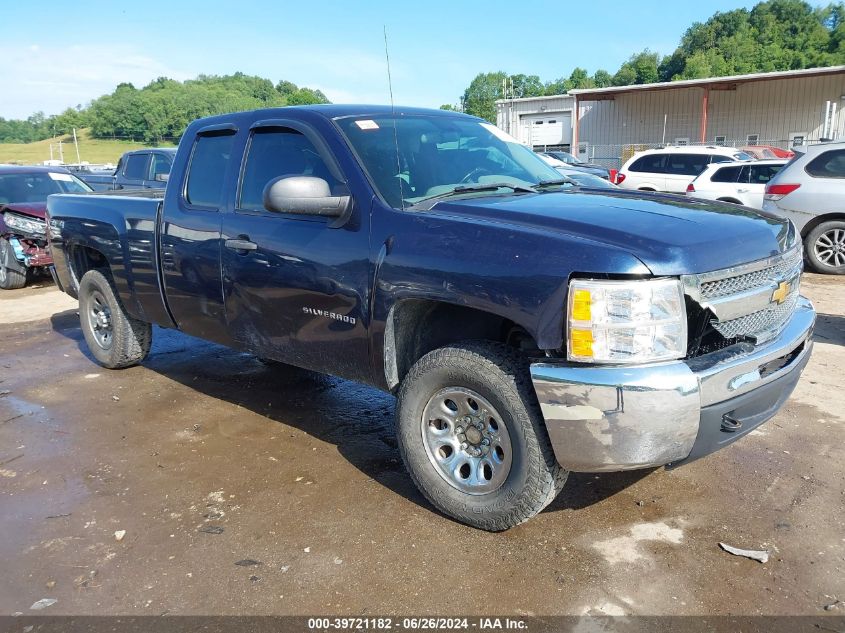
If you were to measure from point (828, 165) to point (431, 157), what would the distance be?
7.88 m

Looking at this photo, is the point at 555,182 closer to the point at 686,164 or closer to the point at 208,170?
the point at 208,170

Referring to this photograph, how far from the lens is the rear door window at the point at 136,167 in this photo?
13.9 meters

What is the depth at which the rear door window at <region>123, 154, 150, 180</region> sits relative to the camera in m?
13.9

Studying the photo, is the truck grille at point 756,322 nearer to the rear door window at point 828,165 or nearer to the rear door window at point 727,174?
the rear door window at point 828,165

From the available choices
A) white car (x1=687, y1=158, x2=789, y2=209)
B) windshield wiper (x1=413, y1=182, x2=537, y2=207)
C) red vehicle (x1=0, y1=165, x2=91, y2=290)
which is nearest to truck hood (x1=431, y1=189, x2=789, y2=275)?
windshield wiper (x1=413, y1=182, x2=537, y2=207)

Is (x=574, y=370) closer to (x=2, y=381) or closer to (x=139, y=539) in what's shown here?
(x=139, y=539)

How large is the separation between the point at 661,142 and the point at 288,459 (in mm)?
40872

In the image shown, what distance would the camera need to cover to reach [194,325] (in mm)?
4684

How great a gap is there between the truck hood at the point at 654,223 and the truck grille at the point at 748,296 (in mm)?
47

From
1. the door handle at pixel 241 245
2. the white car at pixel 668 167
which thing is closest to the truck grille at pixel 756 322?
the door handle at pixel 241 245

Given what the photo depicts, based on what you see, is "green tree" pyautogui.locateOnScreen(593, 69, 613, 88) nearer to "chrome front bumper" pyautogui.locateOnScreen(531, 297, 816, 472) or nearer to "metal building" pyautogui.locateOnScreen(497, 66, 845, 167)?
"metal building" pyautogui.locateOnScreen(497, 66, 845, 167)

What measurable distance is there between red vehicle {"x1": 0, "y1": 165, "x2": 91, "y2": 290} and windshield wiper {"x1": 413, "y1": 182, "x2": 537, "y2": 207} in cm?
797

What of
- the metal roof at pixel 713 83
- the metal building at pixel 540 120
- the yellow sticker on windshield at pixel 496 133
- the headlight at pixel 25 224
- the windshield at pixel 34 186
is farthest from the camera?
the metal building at pixel 540 120

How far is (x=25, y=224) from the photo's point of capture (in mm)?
9984
